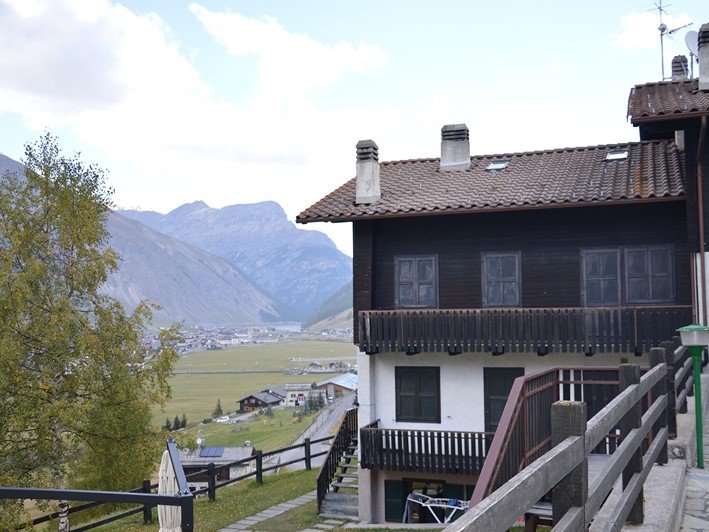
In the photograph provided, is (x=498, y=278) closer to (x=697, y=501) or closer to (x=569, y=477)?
(x=697, y=501)

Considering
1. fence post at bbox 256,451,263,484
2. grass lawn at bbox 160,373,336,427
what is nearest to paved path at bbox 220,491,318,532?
fence post at bbox 256,451,263,484

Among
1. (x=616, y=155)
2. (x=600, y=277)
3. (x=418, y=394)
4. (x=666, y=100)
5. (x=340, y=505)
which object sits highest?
(x=666, y=100)

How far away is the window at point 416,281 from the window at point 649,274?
15.5 feet

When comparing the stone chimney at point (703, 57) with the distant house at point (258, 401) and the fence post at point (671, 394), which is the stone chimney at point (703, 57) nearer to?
the fence post at point (671, 394)

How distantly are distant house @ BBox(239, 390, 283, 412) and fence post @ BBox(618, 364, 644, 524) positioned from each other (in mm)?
147333

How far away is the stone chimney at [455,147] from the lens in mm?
21453

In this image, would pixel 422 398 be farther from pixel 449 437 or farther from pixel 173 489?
pixel 173 489

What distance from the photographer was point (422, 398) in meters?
19.2

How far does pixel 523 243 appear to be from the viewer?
1828 centimetres

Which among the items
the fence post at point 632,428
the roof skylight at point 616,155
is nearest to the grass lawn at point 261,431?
the roof skylight at point 616,155

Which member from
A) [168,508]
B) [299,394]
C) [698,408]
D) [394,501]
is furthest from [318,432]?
[168,508]

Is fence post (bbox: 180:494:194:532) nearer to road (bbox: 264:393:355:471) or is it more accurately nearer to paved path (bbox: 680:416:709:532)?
paved path (bbox: 680:416:709:532)

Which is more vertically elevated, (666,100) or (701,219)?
(666,100)

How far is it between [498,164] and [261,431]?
10471 centimetres
